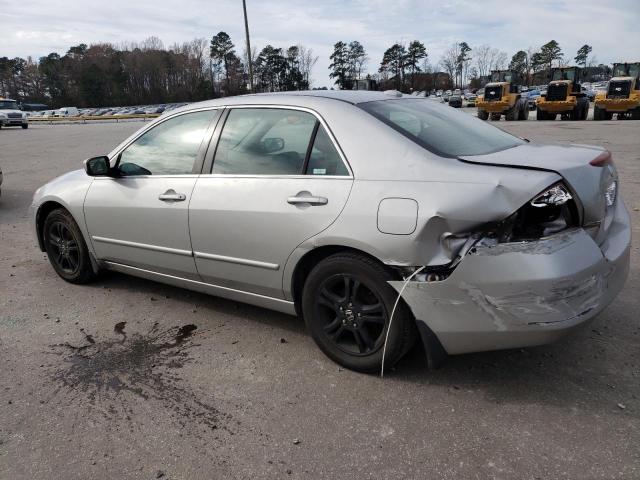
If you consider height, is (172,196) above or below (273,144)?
below

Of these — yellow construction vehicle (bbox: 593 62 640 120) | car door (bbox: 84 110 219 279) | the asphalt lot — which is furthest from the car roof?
yellow construction vehicle (bbox: 593 62 640 120)

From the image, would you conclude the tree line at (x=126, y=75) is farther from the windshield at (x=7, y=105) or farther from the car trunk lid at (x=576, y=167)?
the car trunk lid at (x=576, y=167)

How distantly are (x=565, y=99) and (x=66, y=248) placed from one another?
2629 centimetres

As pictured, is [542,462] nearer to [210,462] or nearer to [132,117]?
[210,462]

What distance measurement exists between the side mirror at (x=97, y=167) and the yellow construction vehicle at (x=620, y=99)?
2580cm

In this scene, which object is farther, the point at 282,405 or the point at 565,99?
the point at 565,99

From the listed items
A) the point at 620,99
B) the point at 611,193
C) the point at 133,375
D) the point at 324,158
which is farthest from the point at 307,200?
the point at 620,99

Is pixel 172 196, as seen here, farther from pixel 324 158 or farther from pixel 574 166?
pixel 574 166

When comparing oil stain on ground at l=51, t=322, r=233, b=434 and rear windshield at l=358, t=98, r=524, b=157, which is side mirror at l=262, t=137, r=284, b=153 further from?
oil stain on ground at l=51, t=322, r=233, b=434

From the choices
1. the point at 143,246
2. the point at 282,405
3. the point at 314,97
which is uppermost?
the point at 314,97

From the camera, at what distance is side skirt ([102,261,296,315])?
3.34 m

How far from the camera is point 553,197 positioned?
8.09 feet

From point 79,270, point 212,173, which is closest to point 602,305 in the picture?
point 212,173

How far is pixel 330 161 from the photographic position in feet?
9.84
